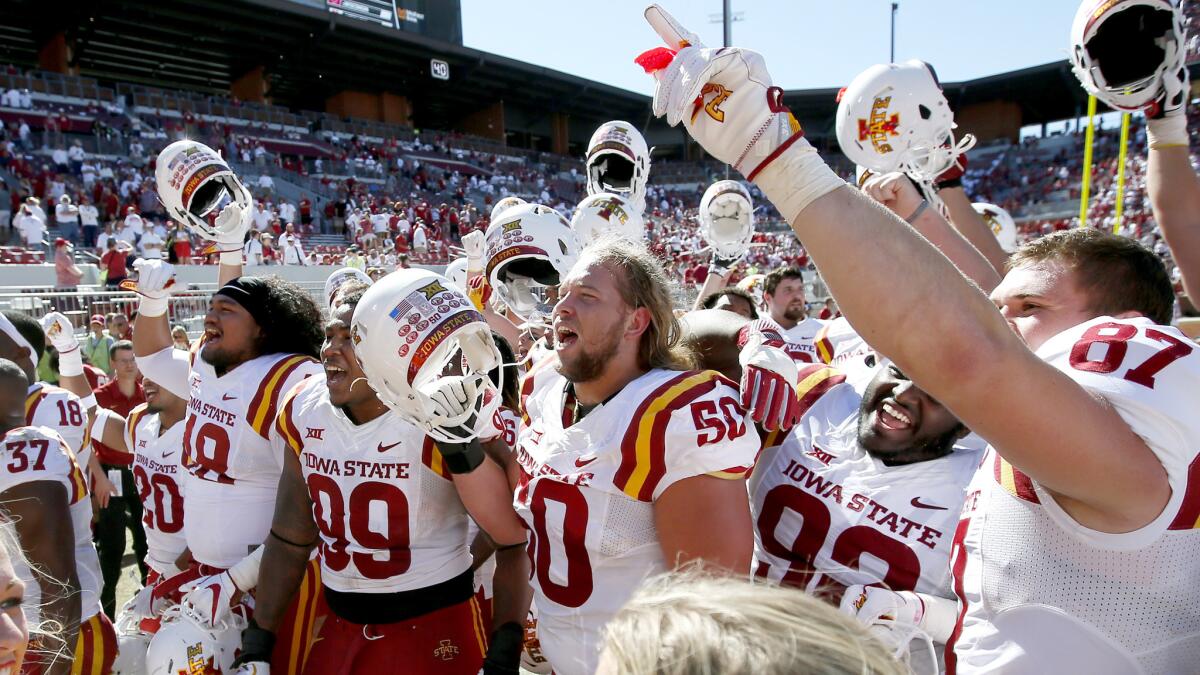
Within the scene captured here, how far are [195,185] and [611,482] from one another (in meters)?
3.06

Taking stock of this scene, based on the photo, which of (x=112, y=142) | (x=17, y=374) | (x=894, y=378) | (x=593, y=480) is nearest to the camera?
(x=593, y=480)

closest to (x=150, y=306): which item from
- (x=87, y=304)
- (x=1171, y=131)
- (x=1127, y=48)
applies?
(x=1127, y=48)

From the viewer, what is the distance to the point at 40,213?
14445 mm

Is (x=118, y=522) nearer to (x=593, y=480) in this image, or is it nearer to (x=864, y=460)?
(x=593, y=480)

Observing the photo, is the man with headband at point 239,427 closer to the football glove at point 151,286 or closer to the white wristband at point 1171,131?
the football glove at point 151,286

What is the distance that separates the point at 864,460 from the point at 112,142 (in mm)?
23264

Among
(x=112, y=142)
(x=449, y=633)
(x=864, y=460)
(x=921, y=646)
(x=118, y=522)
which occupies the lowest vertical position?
(x=118, y=522)

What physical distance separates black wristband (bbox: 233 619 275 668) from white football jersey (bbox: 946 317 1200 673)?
2179mm

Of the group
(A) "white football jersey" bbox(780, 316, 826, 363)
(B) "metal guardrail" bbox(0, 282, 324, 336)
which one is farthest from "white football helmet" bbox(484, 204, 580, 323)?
(B) "metal guardrail" bbox(0, 282, 324, 336)

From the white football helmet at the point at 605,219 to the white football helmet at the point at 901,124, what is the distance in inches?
49.5

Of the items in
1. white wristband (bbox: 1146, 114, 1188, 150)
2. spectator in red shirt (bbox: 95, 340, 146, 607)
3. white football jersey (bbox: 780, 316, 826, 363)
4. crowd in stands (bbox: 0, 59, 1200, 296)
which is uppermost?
crowd in stands (bbox: 0, 59, 1200, 296)

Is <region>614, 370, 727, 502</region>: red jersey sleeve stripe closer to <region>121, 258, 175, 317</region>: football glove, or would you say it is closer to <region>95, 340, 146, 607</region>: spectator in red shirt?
<region>121, 258, 175, 317</region>: football glove

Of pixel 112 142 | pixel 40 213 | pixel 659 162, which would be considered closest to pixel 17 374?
pixel 40 213

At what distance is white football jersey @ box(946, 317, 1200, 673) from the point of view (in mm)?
1199
